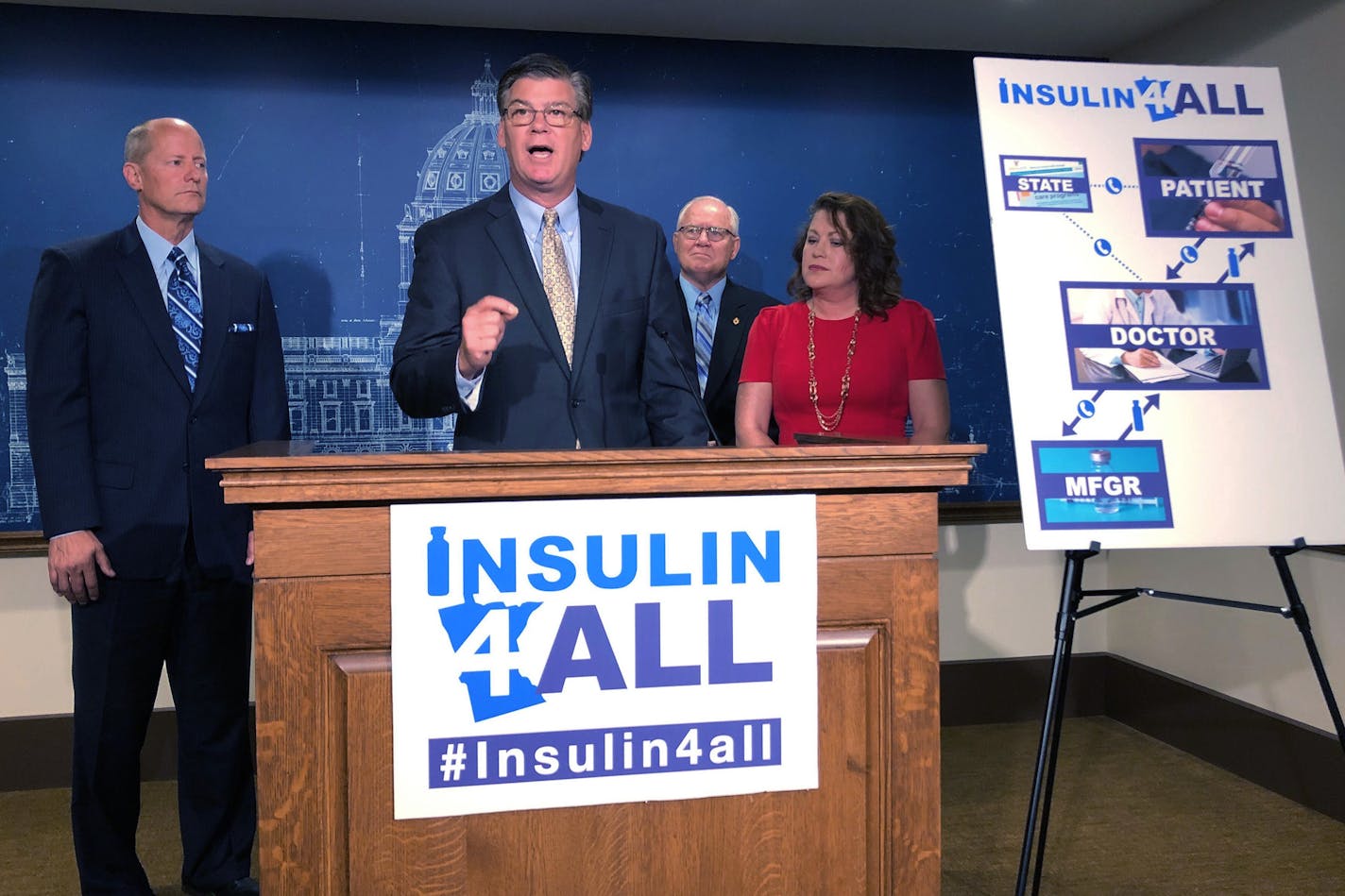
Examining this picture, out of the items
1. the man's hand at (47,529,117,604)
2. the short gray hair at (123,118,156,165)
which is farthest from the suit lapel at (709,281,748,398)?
the man's hand at (47,529,117,604)

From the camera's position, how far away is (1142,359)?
234 cm

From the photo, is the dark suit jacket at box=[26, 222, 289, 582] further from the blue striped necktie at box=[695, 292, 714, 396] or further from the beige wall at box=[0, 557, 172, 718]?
the blue striped necktie at box=[695, 292, 714, 396]

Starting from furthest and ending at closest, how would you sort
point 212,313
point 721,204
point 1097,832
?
point 721,204 < point 1097,832 < point 212,313

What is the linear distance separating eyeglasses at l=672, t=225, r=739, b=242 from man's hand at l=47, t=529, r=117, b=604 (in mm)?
2098

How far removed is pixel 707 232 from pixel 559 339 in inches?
69.6

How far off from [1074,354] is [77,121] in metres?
3.11

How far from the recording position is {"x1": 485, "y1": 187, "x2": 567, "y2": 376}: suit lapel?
7.43 feet

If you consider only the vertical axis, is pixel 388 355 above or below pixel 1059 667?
above

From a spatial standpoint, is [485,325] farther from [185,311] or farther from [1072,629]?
[185,311]

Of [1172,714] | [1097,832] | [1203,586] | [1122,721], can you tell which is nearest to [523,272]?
[1097,832]

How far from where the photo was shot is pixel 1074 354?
91.1 inches

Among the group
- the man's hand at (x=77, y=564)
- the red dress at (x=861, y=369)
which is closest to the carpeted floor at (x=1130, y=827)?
the red dress at (x=861, y=369)

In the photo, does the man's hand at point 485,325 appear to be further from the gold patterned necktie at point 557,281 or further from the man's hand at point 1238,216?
the man's hand at point 1238,216

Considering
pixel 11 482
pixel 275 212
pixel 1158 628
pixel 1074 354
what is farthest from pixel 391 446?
pixel 1158 628
